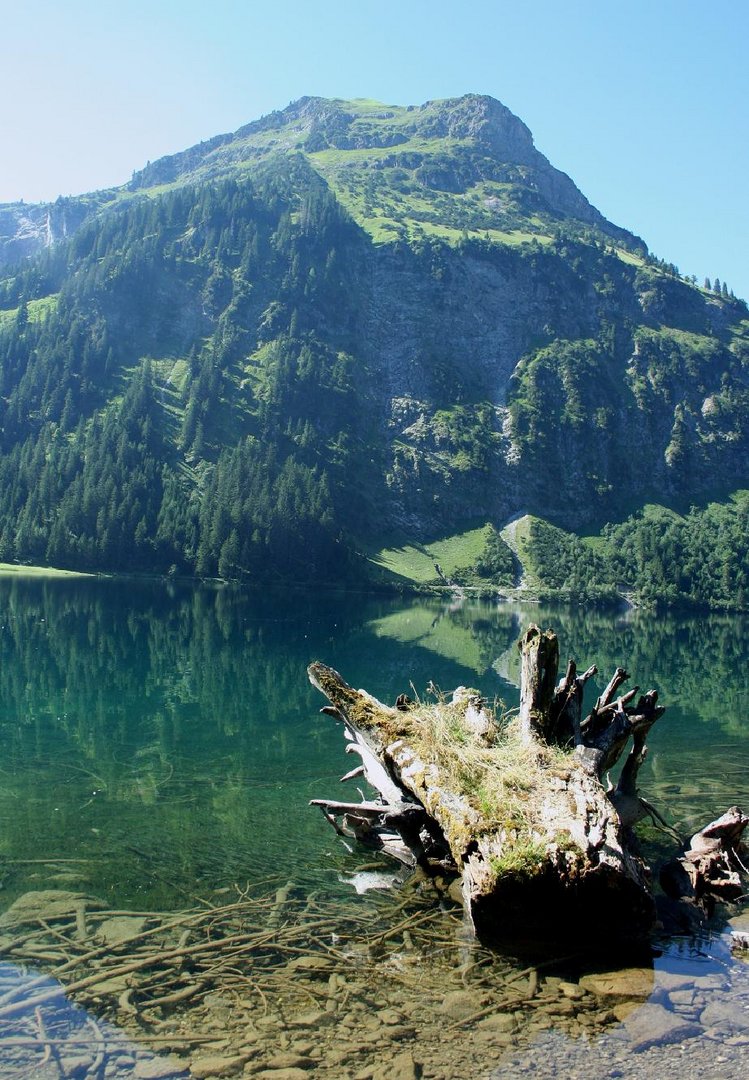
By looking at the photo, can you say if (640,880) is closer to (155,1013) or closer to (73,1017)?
(155,1013)

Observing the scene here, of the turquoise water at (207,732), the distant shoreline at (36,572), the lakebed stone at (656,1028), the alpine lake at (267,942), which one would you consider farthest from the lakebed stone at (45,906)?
the distant shoreline at (36,572)

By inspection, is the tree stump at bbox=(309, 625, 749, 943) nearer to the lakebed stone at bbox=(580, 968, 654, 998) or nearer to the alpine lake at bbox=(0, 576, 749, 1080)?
the alpine lake at bbox=(0, 576, 749, 1080)

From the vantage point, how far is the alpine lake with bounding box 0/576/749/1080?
1013 cm

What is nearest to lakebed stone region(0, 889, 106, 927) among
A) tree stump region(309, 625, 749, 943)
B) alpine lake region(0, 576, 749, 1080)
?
alpine lake region(0, 576, 749, 1080)

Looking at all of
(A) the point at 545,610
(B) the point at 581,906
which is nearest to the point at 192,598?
(A) the point at 545,610

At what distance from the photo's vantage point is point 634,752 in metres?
17.8

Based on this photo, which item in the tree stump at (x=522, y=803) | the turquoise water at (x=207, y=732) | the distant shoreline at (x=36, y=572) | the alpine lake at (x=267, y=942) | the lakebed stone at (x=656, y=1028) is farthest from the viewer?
the distant shoreline at (x=36, y=572)

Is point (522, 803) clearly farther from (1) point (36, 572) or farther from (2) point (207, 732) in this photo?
(1) point (36, 572)

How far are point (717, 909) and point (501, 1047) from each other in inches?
269

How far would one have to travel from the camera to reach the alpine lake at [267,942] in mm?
10133

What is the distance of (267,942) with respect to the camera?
1314 cm

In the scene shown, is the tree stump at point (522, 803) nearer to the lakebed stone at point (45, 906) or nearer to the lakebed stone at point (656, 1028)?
the lakebed stone at point (656, 1028)

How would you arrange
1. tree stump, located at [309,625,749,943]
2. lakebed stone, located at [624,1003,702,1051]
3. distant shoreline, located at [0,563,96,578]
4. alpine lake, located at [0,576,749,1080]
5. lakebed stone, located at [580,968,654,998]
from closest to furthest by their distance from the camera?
alpine lake, located at [0,576,749,1080], lakebed stone, located at [624,1003,702,1051], lakebed stone, located at [580,968,654,998], tree stump, located at [309,625,749,943], distant shoreline, located at [0,563,96,578]

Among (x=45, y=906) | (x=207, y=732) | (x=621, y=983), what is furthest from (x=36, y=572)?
(x=621, y=983)
